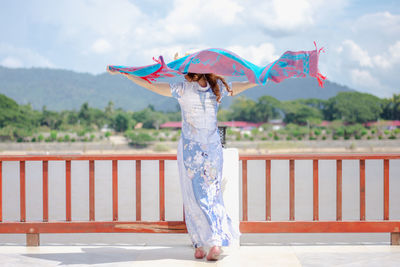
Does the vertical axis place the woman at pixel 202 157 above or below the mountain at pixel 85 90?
below

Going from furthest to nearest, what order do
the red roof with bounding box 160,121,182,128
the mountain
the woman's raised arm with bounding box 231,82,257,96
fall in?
1. the mountain
2. the red roof with bounding box 160,121,182,128
3. the woman's raised arm with bounding box 231,82,257,96

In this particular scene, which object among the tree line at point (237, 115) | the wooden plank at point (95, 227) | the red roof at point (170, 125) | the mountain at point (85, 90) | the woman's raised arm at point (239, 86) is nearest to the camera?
the woman's raised arm at point (239, 86)

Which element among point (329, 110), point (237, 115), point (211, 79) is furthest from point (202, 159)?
point (237, 115)

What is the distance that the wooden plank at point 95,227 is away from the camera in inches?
125

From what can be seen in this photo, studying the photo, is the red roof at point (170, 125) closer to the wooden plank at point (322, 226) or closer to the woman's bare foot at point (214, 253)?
the wooden plank at point (322, 226)

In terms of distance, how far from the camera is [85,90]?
161125 millimetres

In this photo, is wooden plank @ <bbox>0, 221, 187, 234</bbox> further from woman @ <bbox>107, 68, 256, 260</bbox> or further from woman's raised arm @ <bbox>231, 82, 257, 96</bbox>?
woman's raised arm @ <bbox>231, 82, 257, 96</bbox>

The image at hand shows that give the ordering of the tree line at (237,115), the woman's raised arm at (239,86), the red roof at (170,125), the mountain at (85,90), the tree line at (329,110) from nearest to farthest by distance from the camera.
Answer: the woman's raised arm at (239,86) → the tree line at (237,115) → the tree line at (329,110) → the red roof at (170,125) → the mountain at (85,90)

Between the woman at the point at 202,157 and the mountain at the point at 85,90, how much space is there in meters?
139

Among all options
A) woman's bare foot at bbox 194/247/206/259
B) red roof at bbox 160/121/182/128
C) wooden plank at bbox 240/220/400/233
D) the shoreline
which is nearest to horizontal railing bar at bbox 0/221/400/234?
wooden plank at bbox 240/220/400/233

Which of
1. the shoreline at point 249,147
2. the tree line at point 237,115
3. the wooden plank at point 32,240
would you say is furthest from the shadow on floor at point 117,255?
the tree line at point 237,115

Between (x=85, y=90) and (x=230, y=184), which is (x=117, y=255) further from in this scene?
(x=85, y=90)

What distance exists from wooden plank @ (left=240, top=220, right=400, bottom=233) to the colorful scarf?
987 millimetres

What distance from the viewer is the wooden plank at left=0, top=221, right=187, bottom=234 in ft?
10.4
